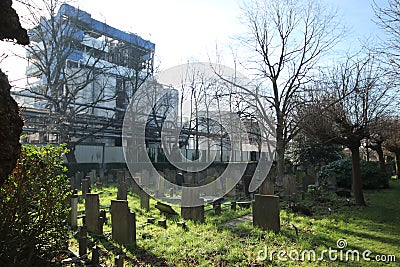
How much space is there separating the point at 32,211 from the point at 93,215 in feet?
8.29

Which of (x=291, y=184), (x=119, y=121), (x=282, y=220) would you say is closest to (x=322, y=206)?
(x=291, y=184)

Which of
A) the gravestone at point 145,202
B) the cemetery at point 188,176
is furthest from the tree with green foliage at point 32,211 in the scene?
the gravestone at point 145,202

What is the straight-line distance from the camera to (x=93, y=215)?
600cm

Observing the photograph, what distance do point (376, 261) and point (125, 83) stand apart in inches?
787

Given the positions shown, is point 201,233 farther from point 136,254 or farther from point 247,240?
point 136,254

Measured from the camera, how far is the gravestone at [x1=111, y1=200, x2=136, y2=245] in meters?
5.33

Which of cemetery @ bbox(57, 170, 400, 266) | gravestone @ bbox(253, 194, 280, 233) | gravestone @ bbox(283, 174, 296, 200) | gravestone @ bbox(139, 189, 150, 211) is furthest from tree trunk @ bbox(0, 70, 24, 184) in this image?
gravestone @ bbox(283, 174, 296, 200)

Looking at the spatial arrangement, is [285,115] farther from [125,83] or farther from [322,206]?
[125,83]

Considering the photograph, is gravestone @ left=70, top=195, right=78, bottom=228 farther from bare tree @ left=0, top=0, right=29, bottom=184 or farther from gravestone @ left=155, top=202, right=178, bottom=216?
bare tree @ left=0, top=0, right=29, bottom=184

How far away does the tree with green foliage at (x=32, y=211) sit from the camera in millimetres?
3248

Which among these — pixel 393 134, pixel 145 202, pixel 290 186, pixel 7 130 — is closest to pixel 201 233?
pixel 145 202

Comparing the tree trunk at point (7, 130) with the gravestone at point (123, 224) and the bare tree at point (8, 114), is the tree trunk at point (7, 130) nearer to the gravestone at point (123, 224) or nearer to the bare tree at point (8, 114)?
the bare tree at point (8, 114)

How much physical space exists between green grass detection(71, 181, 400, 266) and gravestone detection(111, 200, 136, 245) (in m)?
0.17

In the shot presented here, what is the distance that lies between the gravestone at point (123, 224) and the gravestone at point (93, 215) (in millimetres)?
545
